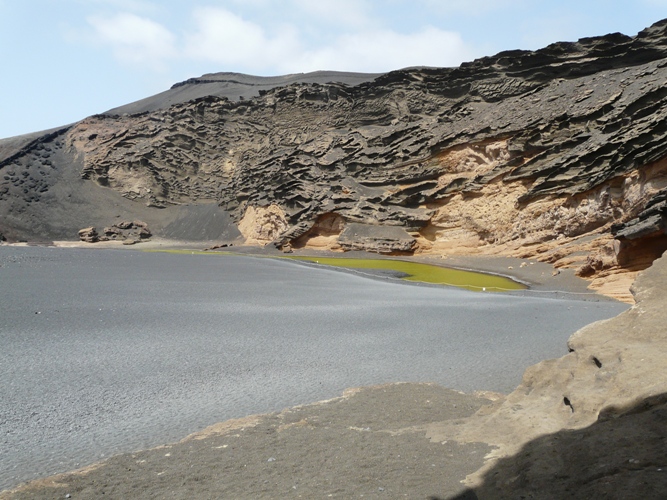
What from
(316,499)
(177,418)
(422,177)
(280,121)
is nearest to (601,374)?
(316,499)

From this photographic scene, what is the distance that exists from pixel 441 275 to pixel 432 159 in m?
14.1

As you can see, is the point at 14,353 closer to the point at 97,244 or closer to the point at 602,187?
the point at 602,187

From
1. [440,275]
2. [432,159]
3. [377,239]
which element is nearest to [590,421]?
[440,275]

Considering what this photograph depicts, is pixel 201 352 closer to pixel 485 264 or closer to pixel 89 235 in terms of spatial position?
pixel 485 264

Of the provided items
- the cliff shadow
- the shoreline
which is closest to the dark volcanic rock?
the shoreline

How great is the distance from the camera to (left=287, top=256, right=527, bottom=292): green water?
70.6 ft

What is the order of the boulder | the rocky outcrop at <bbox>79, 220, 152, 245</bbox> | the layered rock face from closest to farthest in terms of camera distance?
the layered rock face → the boulder → the rocky outcrop at <bbox>79, 220, 152, 245</bbox>

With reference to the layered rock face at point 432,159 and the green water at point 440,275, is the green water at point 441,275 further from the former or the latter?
the layered rock face at point 432,159

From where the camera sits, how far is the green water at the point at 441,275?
70.6 ft

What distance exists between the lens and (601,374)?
4.54m

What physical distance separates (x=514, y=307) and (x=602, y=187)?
15.5 m

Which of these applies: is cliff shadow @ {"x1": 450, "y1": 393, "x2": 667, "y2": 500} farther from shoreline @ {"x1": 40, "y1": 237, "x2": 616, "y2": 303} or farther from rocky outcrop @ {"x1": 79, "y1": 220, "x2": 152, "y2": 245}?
rocky outcrop @ {"x1": 79, "y1": 220, "x2": 152, "y2": 245}

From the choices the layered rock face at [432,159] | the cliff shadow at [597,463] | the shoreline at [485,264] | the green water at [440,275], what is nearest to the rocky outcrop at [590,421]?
the cliff shadow at [597,463]

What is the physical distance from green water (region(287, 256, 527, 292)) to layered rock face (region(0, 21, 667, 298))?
311 cm
